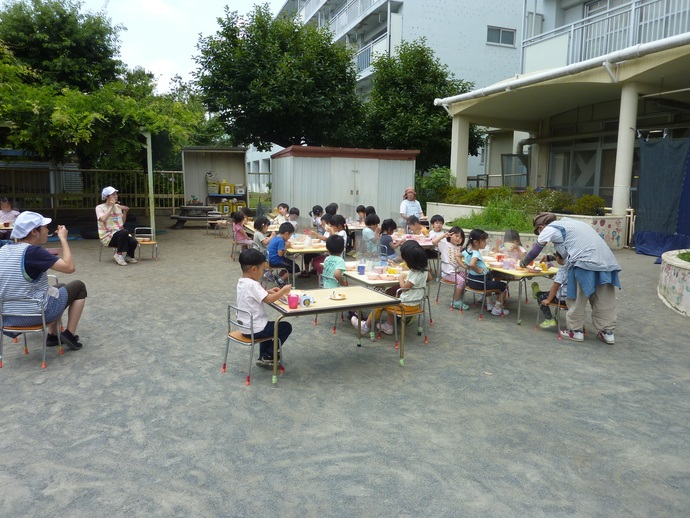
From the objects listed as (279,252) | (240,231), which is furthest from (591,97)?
(279,252)

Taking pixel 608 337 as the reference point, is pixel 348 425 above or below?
below

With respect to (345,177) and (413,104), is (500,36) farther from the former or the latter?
(345,177)

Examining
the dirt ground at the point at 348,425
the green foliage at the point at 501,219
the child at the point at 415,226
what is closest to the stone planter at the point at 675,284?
the dirt ground at the point at 348,425

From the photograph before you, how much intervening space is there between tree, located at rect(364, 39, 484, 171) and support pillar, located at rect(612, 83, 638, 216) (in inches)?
304

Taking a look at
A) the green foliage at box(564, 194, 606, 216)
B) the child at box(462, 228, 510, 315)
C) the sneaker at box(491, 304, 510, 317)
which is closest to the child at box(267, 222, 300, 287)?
the child at box(462, 228, 510, 315)

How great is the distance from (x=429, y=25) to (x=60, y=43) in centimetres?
1563

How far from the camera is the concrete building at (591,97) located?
1245 cm

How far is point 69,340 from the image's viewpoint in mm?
5652

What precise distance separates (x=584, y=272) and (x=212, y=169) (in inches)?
667

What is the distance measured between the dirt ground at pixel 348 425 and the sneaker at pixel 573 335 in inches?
6.9

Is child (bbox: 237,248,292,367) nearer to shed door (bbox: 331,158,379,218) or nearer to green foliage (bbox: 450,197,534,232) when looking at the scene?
green foliage (bbox: 450,197,534,232)

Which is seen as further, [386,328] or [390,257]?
[390,257]

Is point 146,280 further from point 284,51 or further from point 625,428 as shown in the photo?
point 284,51

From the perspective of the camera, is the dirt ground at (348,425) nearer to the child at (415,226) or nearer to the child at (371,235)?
the child at (371,235)
